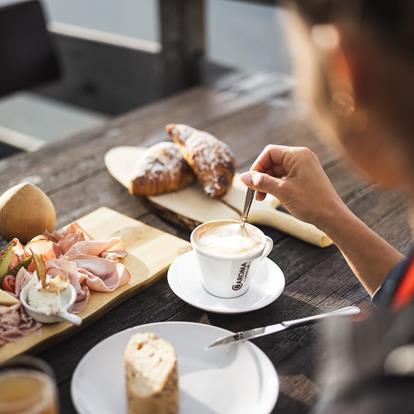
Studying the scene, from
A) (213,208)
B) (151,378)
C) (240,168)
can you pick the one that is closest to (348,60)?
(151,378)

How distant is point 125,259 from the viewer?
1.37 metres

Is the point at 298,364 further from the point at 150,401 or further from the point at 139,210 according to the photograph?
the point at 139,210

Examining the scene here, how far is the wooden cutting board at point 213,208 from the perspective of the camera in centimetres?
149

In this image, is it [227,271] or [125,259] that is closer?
[227,271]

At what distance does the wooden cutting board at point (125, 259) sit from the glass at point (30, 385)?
0.89 ft

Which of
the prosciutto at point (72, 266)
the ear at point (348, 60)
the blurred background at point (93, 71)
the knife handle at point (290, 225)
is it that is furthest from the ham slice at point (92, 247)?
the blurred background at point (93, 71)

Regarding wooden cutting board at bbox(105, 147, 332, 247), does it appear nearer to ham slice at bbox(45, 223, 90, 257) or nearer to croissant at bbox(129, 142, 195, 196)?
croissant at bbox(129, 142, 195, 196)

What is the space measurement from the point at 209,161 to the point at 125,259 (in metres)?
0.42

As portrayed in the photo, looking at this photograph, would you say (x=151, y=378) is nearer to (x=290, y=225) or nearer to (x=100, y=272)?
(x=100, y=272)

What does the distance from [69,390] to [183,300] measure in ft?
0.97

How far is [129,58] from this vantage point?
312cm

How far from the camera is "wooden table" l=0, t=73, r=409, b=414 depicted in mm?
1122

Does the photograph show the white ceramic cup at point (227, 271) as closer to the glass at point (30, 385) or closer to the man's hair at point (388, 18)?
the glass at point (30, 385)

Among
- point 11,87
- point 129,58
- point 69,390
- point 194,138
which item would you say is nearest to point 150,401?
point 69,390
